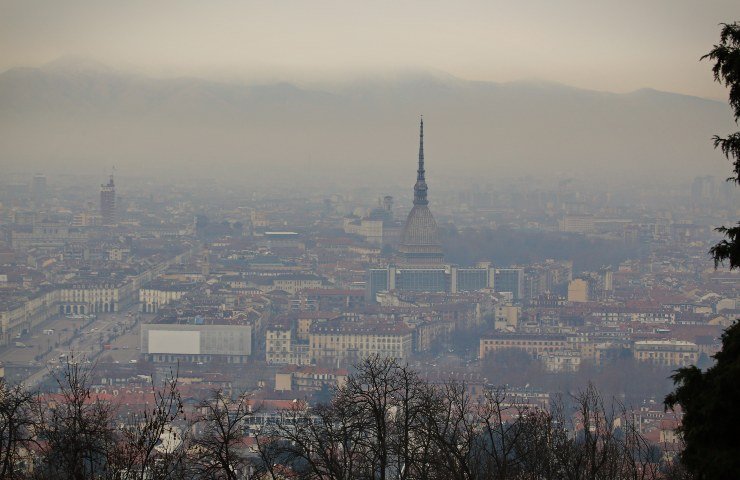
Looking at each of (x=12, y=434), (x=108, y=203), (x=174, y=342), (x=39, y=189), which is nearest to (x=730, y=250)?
(x=12, y=434)

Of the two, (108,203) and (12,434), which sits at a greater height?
(108,203)

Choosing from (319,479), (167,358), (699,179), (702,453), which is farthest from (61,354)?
(699,179)

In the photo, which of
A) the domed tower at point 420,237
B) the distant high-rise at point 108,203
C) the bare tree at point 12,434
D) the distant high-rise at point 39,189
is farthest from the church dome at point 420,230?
the bare tree at point 12,434

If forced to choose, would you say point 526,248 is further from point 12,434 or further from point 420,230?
point 12,434

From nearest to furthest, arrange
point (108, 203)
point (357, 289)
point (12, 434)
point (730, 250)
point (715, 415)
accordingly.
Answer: point (715, 415), point (730, 250), point (12, 434), point (357, 289), point (108, 203)

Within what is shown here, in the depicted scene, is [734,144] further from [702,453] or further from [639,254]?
[639,254]

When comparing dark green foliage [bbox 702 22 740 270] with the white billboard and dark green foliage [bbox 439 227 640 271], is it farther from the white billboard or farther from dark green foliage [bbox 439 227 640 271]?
dark green foliage [bbox 439 227 640 271]

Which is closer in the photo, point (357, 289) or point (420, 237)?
point (357, 289)
